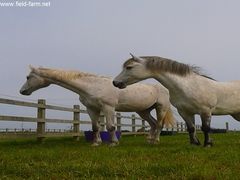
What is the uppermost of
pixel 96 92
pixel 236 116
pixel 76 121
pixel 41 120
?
pixel 96 92

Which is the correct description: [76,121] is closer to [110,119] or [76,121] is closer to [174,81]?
[110,119]

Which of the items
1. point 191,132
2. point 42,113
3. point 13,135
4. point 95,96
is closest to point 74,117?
point 42,113

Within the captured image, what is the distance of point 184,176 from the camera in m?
3.76

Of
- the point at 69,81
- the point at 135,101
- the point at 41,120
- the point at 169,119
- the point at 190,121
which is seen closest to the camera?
the point at 190,121

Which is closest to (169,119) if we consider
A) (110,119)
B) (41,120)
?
(110,119)

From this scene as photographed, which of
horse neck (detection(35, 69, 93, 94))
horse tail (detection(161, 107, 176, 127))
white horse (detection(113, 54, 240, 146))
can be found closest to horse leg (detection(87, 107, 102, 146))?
horse neck (detection(35, 69, 93, 94))

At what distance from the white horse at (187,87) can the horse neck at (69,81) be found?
4.28ft

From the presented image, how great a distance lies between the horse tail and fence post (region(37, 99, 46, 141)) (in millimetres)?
3734

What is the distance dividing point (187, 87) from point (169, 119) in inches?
163

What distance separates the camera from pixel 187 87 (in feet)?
26.6

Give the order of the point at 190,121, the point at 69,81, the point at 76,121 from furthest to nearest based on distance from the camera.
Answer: the point at 76,121 → the point at 69,81 → the point at 190,121

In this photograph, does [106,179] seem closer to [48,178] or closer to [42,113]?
[48,178]

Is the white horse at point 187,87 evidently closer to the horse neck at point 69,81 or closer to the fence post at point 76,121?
the horse neck at point 69,81

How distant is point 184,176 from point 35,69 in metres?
6.85
